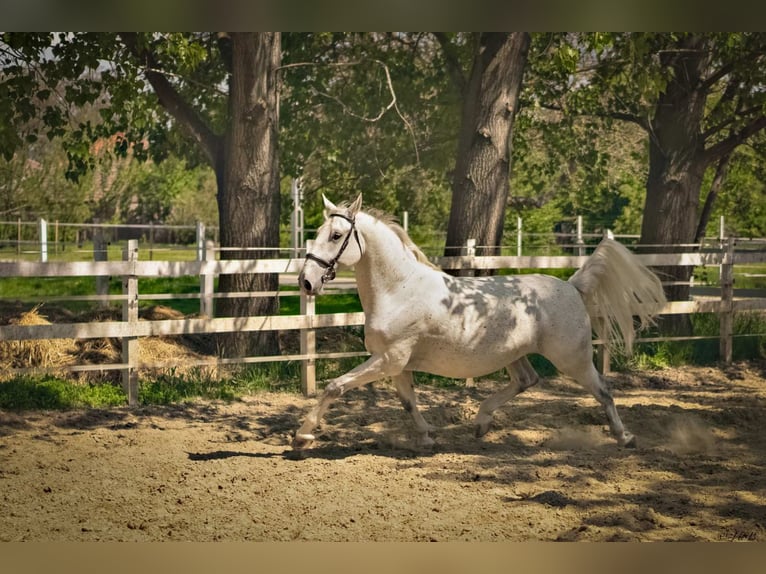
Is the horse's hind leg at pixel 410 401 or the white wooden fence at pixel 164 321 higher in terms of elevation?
the white wooden fence at pixel 164 321

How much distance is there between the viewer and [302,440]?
5926 millimetres

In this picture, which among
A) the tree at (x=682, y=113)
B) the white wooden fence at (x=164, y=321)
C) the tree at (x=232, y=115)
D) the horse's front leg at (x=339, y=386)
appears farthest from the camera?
the tree at (x=682, y=113)

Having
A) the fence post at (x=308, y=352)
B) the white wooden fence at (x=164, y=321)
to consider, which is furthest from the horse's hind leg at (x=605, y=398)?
the fence post at (x=308, y=352)

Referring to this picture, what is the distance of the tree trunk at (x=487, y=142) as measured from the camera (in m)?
9.12

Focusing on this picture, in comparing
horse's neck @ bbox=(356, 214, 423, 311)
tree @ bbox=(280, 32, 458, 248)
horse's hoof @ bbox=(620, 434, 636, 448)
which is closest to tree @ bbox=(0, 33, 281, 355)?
tree @ bbox=(280, 32, 458, 248)

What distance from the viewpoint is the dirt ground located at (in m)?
4.91

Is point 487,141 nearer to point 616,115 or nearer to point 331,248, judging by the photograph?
point 616,115

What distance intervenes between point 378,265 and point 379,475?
4.22 ft

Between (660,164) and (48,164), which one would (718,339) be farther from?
(48,164)

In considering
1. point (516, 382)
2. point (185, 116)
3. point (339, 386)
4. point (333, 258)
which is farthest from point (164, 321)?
point (516, 382)

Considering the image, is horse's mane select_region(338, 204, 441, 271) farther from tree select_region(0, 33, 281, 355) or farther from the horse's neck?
tree select_region(0, 33, 281, 355)

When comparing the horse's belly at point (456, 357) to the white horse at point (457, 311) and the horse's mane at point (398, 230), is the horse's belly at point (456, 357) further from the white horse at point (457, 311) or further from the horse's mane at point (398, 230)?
the horse's mane at point (398, 230)

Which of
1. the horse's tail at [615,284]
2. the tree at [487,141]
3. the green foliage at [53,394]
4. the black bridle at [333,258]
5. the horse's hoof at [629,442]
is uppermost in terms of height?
the tree at [487,141]

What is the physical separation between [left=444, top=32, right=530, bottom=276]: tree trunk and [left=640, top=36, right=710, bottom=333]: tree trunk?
294 cm
